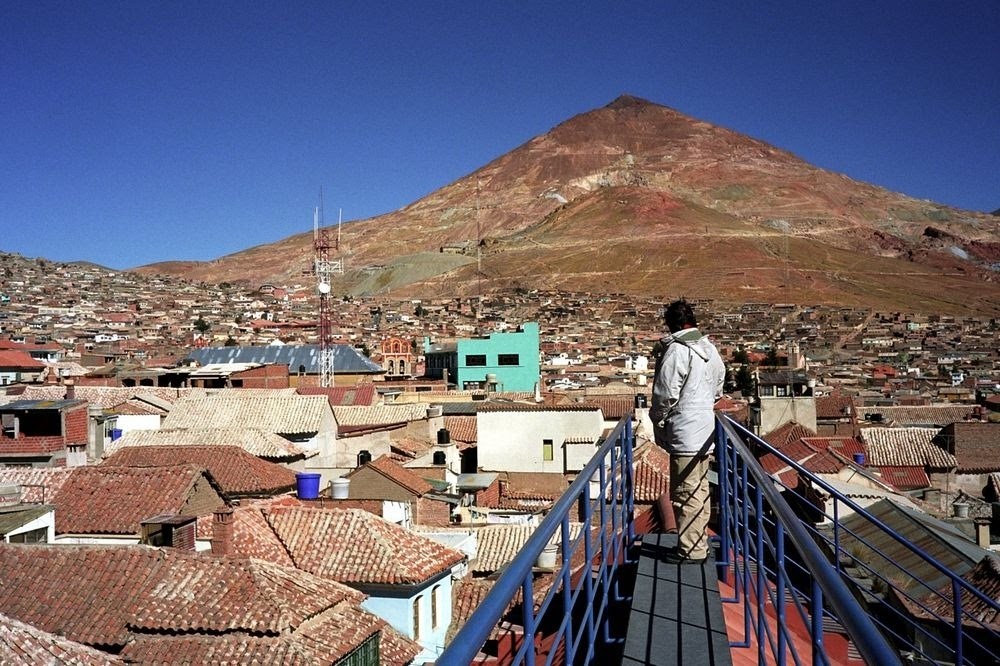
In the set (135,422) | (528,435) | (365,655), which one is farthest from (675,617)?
(135,422)

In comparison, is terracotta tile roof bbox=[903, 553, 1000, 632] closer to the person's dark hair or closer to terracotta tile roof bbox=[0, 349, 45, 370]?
the person's dark hair

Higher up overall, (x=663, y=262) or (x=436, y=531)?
(x=663, y=262)

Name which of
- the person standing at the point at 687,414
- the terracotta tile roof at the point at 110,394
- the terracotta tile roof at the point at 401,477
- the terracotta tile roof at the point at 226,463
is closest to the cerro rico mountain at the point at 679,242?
the terracotta tile roof at the point at 110,394

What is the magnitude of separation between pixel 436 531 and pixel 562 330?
6961cm

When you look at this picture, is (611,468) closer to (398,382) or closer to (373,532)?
(373,532)

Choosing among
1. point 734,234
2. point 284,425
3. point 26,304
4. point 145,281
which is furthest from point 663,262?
point 284,425

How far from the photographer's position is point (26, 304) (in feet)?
295

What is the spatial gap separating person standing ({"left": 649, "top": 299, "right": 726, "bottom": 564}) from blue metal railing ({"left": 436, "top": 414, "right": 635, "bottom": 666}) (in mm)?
256

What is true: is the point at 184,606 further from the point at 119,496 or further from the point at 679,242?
the point at 679,242

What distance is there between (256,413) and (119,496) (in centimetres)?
964

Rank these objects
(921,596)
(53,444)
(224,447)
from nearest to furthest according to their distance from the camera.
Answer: (921,596) → (224,447) → (53,444)

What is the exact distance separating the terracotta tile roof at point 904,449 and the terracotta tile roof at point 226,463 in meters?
14.9

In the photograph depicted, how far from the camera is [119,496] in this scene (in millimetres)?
13797

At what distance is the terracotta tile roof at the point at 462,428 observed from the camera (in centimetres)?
2564
